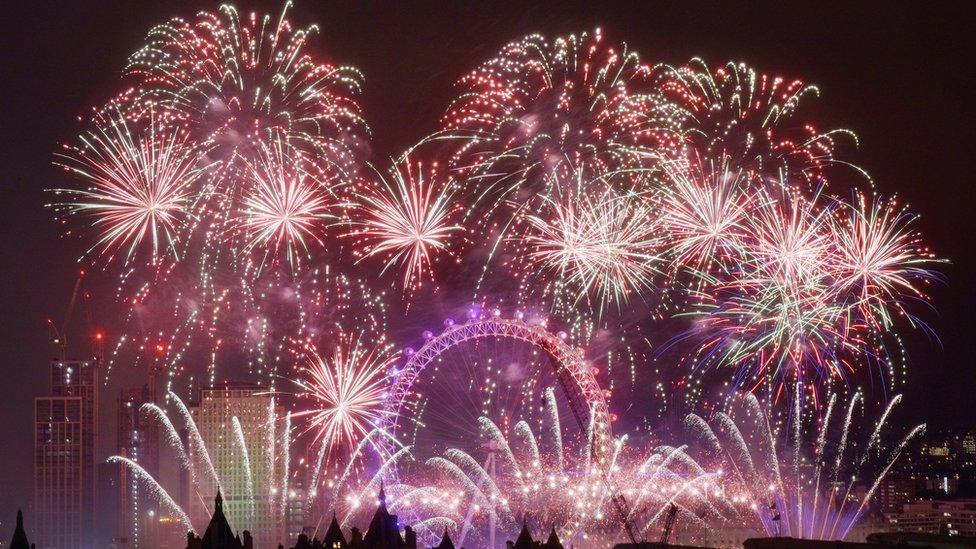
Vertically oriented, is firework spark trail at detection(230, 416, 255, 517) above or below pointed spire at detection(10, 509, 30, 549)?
above

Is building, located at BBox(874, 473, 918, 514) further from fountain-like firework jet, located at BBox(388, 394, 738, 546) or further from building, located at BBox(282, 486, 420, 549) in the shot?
building, located at BBox(282, 486, 420, 549)

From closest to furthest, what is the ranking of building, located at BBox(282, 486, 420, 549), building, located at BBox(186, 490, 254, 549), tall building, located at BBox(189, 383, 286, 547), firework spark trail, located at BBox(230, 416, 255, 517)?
building, located at BBox(186, 490, 254, 549) → building, located at BBox(282, 486, 420, 549) → firework spark trail, located at BBox(230, 416, 255, 517) → tall building, located at BBox(189, 383, 286, 547)

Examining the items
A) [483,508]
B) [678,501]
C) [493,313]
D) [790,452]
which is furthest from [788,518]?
[493,313]

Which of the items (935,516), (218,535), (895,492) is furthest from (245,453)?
(895,492)

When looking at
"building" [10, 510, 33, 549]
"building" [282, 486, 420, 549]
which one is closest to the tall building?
"building" [282, 486, 420, 549]

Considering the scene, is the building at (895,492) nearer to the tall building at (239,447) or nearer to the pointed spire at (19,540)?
the tall building at (239,447)

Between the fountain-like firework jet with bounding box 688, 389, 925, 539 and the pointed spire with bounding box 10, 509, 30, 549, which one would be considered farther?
the fountain-like firework jet with bounding box 688, 389, 925, 539

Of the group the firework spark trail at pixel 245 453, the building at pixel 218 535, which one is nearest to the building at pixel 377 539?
the building at pixel 218 535

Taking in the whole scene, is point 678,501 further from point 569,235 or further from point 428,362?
point 569,235
